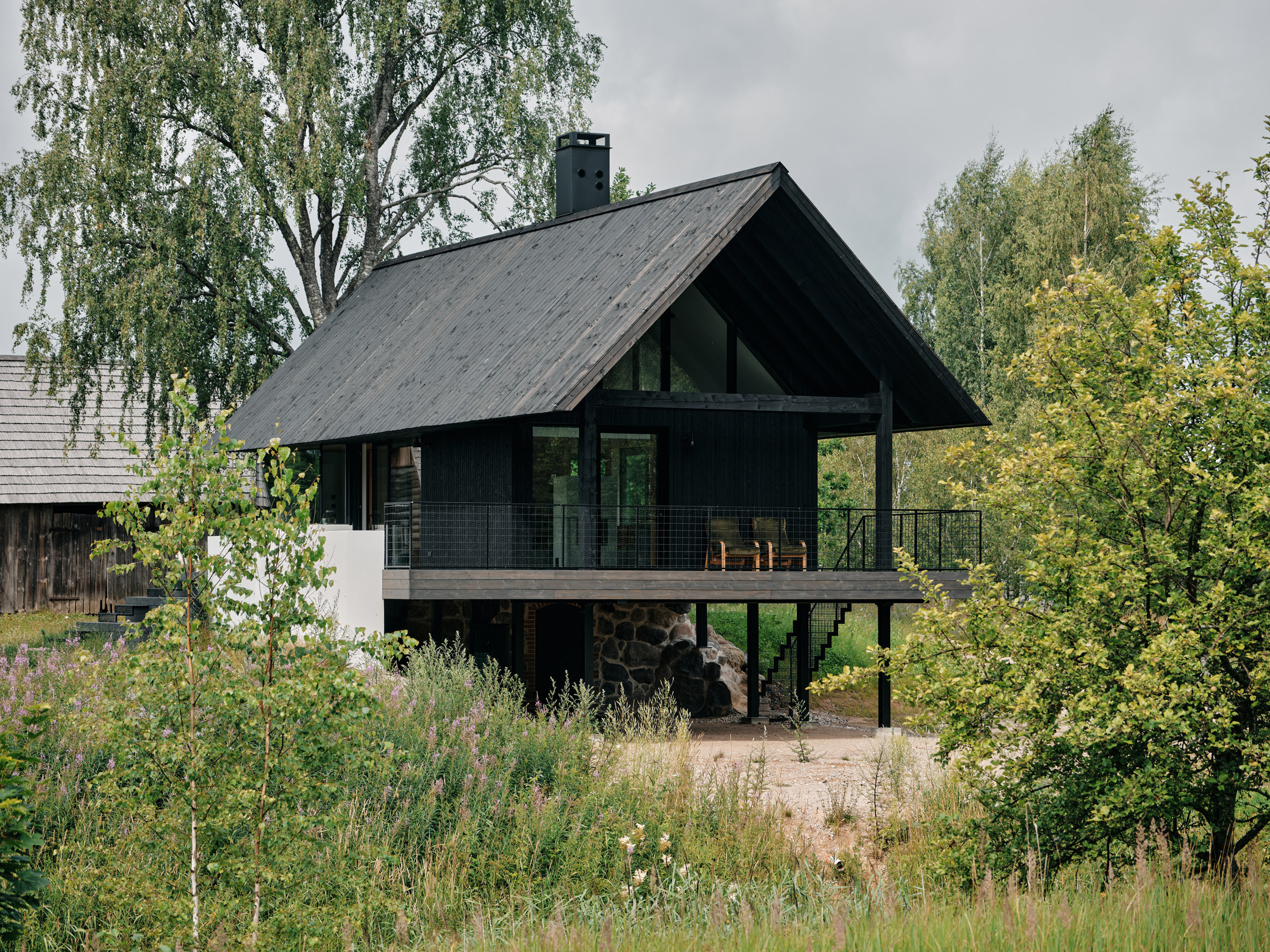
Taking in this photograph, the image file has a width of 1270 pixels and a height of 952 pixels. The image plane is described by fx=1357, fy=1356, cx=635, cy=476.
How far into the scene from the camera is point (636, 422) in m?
19.1

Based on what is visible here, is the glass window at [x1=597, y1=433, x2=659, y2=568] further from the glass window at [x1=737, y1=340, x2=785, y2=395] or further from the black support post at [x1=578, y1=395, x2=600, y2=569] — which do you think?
the black support post at [x1=578, y1=395, x2=600, y2=569]

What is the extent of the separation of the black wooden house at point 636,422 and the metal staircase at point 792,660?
0.24 m

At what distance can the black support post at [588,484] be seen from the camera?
53.6 ft

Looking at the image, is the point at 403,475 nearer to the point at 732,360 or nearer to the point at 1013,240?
the point at 732,360

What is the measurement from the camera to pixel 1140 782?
7.18 meters

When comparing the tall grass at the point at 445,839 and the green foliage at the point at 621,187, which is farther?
the green foliage at the point at 621,187

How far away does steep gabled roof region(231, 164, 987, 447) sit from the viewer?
647 inches

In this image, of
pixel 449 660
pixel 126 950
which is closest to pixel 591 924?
pixel 126 950

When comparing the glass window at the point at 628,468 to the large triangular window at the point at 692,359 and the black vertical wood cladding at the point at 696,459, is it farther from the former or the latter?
the large triangular window at the point at 692,359

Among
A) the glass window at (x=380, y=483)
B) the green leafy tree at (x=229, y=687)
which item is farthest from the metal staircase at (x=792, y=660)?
the green leafy tree at (x=229, y=687)

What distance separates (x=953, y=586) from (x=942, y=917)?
12400 mm

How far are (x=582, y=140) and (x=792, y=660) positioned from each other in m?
9.45

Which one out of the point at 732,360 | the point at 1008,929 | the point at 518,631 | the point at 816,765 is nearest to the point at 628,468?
the point at 732,360

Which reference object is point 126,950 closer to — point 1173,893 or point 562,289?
point 1173,893
